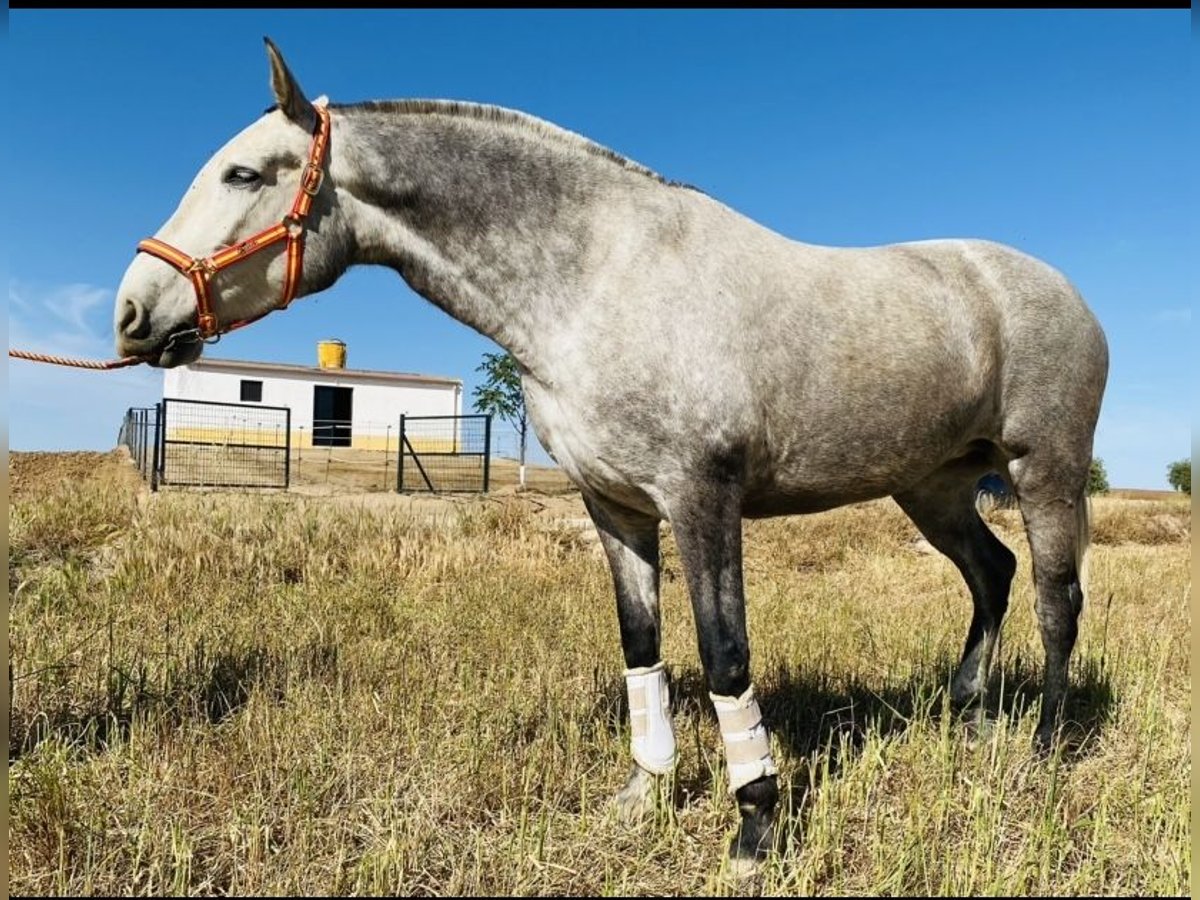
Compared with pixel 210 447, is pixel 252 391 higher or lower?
higher

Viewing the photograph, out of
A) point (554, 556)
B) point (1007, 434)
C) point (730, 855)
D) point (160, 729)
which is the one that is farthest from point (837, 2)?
point (554, 556)

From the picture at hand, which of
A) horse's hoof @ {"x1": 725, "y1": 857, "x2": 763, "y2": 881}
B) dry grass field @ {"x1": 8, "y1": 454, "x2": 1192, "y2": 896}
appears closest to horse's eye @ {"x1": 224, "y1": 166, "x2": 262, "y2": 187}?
dry grass field @ {"x1": 8, "y1": 454, "x2": 1192, "y2": 896}

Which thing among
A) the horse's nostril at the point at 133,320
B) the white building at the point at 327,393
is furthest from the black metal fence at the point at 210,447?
the horse's nostril at the point at 133,320

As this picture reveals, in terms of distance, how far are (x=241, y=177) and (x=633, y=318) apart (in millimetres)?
1472

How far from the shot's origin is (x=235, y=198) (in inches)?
109

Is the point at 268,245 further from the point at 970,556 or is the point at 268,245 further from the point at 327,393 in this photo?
the point at 327,393

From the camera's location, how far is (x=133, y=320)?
277cm

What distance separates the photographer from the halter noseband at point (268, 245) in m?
2.71

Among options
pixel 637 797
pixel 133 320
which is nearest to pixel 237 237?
pixel 133 320

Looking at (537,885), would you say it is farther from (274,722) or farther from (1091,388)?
(1091,388)

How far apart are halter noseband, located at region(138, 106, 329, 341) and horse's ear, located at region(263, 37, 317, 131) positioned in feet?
0.13

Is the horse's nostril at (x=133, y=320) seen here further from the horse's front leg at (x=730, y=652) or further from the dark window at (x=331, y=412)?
the dark window at (x=331, y=412)

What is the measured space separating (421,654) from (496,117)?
11.0 feet

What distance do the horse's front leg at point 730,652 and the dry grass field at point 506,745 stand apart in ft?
0.56
